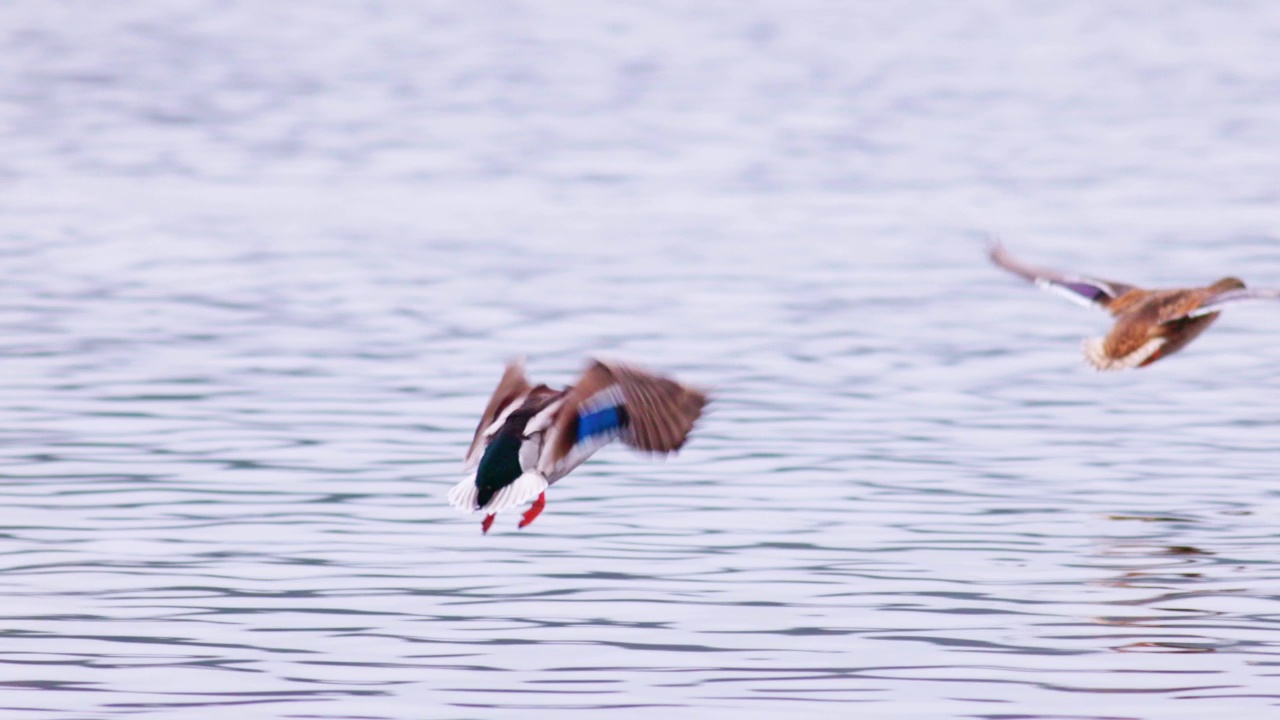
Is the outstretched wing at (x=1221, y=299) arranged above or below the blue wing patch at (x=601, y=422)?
below

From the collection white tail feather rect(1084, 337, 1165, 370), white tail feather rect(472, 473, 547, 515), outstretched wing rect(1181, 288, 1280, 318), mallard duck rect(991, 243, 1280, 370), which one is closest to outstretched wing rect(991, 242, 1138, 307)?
mallard duck rect(991, 243, 1280, 370)

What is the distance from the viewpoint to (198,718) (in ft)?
26.2

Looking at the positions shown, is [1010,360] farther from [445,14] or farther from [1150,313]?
[445,14]

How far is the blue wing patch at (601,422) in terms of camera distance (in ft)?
31.9

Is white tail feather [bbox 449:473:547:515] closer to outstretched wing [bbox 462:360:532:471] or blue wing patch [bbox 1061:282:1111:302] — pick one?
outstretched wing [bbox 462:360:532:471]

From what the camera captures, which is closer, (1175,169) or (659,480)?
(659,480)

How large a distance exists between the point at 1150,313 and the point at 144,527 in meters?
5.41

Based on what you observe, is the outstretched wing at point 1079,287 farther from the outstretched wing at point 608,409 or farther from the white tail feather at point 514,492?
the white tail feather at point 514,492

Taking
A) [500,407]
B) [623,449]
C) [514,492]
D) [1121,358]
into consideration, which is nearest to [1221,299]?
[1121,358]

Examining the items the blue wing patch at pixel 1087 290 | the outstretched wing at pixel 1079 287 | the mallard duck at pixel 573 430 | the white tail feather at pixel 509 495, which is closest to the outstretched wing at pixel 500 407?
the mallard duck at pixel 573 430

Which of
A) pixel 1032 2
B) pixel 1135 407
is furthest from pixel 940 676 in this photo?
pixel 1032 2

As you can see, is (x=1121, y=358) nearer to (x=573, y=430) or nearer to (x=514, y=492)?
(x=573, y=430)

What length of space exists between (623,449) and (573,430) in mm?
3704

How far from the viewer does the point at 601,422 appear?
32.0ft
